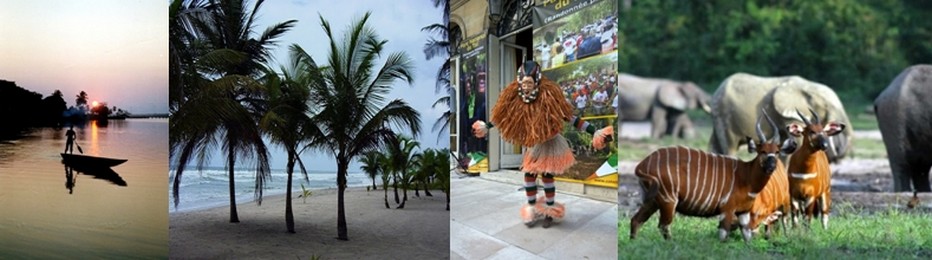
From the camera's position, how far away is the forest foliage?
291 centimetres

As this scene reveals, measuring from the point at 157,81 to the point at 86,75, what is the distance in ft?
1.30

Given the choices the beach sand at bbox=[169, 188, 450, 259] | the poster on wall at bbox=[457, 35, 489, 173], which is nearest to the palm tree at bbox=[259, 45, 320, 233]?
the beach sand at bbox=[169, 188, 450, 259]

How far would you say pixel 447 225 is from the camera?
350 cm

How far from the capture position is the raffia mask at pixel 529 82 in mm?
3605

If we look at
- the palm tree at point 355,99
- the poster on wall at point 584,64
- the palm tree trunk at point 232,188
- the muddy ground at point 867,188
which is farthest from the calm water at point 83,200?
the muddy ground at point 867,188

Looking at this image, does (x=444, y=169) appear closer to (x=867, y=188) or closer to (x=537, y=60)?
(x=537, y=60)

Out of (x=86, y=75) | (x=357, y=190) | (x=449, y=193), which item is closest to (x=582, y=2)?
(x=449, y=193)

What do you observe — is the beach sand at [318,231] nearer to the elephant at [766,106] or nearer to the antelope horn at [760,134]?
the elephant at [766,106]

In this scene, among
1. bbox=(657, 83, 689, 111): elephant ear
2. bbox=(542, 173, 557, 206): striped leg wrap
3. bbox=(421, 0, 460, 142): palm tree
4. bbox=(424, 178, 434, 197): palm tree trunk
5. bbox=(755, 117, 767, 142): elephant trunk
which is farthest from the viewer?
bbox=(542, 173, 557, 206): striped leg wrap

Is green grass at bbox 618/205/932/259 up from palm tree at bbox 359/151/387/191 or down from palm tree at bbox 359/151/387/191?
down

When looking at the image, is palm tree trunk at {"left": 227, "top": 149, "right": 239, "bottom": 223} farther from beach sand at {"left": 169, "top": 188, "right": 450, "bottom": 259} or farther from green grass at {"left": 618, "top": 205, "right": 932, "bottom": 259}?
green grass at {"left": 618, "top": 205, "right": 932, "bottom": 259}

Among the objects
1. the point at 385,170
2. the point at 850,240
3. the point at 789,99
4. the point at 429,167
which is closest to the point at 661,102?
the point at 789,99

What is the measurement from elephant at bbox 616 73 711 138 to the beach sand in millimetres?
1359

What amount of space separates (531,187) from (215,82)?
6.79 ft
